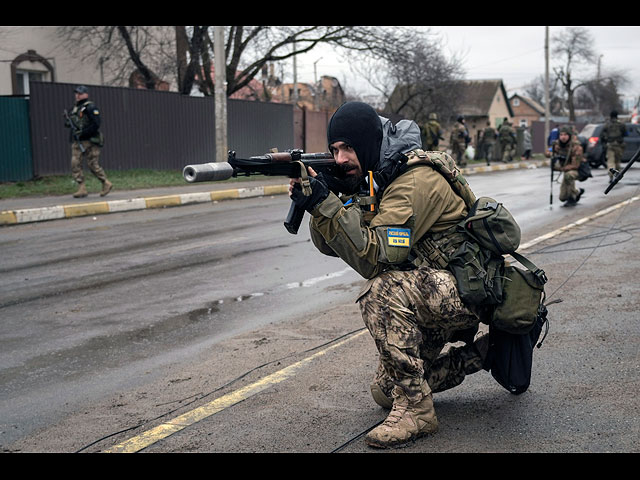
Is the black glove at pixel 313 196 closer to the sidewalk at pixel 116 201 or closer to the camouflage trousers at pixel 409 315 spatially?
the camouflage trousers at pixel 409 315

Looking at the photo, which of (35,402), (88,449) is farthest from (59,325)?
(88,449)

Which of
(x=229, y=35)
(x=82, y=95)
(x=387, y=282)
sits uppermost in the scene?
(x=229, y=35)

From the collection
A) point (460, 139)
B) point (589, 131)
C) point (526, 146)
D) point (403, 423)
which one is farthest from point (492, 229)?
point (526, 146)

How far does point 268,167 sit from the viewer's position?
304 centimetres

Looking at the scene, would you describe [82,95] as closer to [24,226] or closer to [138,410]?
[24,226]

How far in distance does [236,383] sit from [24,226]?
8.16m

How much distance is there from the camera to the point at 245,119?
23234 mm

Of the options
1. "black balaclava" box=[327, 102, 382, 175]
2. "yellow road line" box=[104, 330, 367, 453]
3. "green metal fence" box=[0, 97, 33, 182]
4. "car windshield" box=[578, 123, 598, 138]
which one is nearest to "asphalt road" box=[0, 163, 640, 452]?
"yellow road line" box=[104, 330, 367, 453]

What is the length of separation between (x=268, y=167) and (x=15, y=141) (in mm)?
14587

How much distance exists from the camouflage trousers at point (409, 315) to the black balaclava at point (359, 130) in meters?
0.54

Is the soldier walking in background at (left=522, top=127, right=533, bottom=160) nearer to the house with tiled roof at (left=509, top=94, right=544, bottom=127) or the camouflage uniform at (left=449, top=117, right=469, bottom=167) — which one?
the camouflage uniform at (left=449, top=117, right=469, bottom=167)

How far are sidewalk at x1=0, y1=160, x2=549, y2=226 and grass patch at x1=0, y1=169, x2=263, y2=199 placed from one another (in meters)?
0.41

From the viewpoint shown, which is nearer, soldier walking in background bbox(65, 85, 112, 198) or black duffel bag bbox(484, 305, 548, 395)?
black duffel bag bbox(484, 305, 548, 395)

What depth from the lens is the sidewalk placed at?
11.5m
